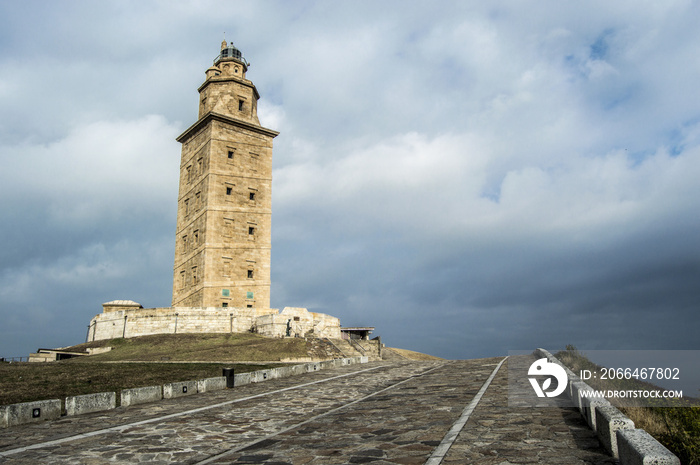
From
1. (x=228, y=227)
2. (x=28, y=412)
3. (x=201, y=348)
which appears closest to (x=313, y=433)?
(x=28, y=412)

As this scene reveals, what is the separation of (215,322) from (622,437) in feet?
118

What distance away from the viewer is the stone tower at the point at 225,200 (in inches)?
1694

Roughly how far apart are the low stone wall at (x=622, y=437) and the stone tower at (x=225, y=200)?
3789 centimetres

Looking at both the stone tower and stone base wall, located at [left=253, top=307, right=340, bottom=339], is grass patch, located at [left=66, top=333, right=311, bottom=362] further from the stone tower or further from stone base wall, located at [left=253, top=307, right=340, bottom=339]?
the stone tower

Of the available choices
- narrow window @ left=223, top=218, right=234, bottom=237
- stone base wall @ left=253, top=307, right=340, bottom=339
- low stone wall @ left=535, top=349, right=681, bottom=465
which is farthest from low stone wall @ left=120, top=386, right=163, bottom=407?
narrow window @ left=223, top=218, right=234, bottom=237

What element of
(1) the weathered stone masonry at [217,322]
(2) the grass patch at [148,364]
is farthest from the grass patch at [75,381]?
(1) the weathered stone masonry at [217,322]

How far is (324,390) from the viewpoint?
13.7 metres

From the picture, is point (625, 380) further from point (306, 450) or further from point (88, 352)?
point (88, 352)

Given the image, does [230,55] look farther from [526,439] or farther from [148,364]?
[526,439]

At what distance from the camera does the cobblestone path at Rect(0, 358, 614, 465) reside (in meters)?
6.11

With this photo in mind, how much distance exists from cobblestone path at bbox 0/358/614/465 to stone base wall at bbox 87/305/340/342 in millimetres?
24795

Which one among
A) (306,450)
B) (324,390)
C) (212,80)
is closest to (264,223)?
(212,80)

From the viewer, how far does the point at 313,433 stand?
7789 millimetres

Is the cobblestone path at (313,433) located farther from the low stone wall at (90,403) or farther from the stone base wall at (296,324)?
the stone base wall at (296,324)
